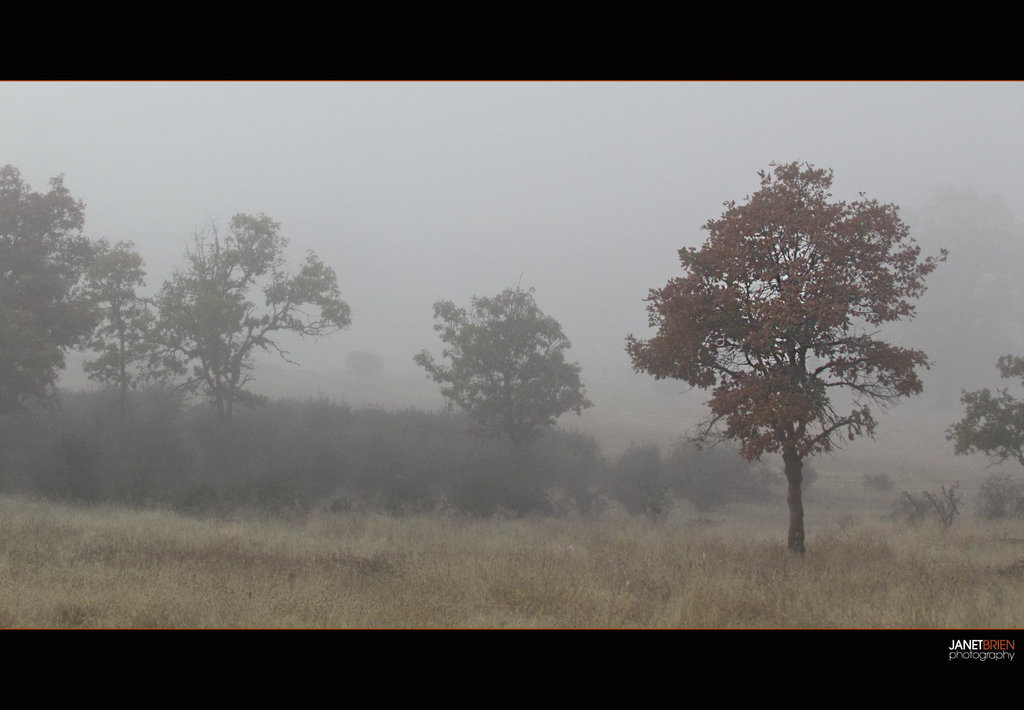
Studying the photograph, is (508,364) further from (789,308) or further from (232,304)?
(789,308)

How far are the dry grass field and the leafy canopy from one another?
274 cm

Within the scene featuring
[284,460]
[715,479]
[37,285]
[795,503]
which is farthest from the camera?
[715,479]

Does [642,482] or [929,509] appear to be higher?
[642,482]

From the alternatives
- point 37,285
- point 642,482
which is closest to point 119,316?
point 37,285

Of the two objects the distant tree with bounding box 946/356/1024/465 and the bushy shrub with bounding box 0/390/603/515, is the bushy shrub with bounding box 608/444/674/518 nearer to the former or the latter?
the bushy shrub with bounding box 0/390/603/515

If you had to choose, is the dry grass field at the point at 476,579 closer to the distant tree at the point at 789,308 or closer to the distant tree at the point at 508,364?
the distant tree at the point at 789,308

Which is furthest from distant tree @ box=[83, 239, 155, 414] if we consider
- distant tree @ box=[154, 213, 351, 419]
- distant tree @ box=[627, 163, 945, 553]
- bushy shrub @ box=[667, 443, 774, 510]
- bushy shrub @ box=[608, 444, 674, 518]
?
bushy shrub @ box=[667, 443, 774, 510]

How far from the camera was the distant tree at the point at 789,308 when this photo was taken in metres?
12.5

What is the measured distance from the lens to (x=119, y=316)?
88.4 feet

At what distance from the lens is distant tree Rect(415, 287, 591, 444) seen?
26.7 meters

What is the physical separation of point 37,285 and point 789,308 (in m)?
23.8

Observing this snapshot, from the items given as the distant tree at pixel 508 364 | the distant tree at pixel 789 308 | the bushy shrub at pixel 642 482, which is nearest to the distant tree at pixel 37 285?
the distant tree at pixel 508 364

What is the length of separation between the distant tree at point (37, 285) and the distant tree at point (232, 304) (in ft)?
10.7

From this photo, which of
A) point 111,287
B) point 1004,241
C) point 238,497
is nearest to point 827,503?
point 238,497
